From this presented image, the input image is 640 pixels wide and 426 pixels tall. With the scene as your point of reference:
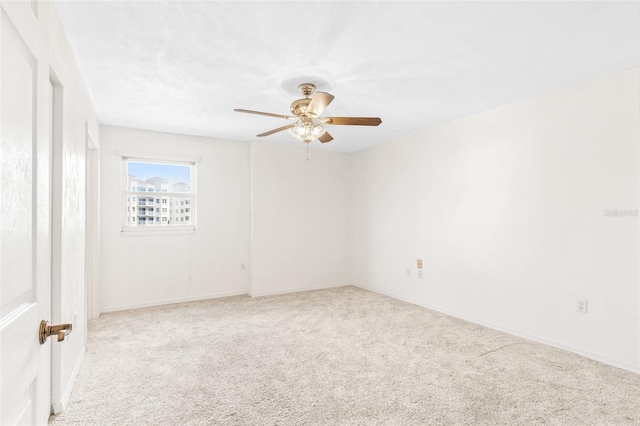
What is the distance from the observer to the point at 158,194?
16.1 ft

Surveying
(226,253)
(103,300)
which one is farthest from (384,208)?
(103,300)

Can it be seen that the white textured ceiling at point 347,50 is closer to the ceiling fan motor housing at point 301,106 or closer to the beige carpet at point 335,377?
the ceiling fan motor housing at point 301,106

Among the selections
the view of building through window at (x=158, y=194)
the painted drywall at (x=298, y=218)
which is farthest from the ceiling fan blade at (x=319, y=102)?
the view of building through window at (x=158, y=194)

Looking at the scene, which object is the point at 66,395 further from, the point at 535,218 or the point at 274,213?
the point at 535,218

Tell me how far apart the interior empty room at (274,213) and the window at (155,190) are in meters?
0.03

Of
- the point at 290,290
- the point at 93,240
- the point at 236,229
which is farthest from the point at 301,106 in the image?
the point at 290,290

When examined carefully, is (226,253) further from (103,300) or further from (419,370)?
(419,370)

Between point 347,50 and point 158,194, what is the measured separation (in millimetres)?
3566

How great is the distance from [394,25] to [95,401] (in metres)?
3.06

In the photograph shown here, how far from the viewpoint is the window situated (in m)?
4.68

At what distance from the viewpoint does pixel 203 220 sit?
507 centimetres

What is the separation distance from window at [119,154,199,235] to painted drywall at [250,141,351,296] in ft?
3.06

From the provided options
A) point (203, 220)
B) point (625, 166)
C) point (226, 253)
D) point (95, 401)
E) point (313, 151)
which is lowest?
point (95, 401)

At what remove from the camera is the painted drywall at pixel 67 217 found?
2.04 meters
